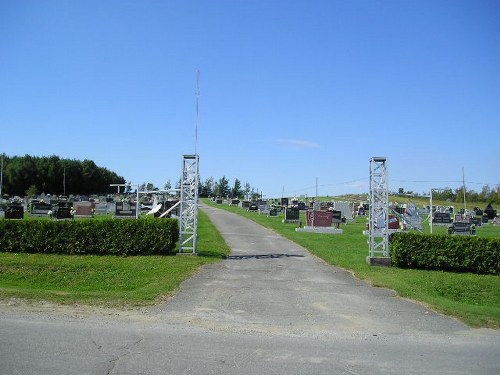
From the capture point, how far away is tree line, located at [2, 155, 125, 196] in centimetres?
8938

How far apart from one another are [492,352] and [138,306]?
6.10m

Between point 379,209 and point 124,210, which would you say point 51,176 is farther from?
point 379,209

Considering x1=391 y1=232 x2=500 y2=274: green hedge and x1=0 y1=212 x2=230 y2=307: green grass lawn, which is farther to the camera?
x1=391 y1=232 x2=500 y2=274: green hedge

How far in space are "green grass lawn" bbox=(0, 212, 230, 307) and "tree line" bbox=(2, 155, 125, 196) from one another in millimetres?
71042

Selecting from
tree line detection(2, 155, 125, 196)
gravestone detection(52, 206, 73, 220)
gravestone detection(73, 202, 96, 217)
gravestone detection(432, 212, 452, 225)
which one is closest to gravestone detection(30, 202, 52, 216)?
gravestone detection(73, 202, 96, 217)

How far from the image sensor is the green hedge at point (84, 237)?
16.1 meters

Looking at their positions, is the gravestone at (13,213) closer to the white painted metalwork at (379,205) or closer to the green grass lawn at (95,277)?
the green grass lawn at (95,277)

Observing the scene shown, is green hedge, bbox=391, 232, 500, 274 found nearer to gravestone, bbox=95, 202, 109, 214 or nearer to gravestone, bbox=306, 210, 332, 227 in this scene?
gravestone, bbox=306, 210, 332, 227

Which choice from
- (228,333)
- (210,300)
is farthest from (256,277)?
(228,333)

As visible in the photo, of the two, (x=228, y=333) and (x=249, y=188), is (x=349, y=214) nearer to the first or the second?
(x=228, y=333)

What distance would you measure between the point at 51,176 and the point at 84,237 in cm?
8919

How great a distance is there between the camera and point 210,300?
32.1 feet

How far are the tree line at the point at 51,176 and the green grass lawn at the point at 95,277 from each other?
71042 mm

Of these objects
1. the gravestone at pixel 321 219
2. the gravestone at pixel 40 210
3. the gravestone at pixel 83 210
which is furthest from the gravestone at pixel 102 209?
the gravestone at pixel 321 219
